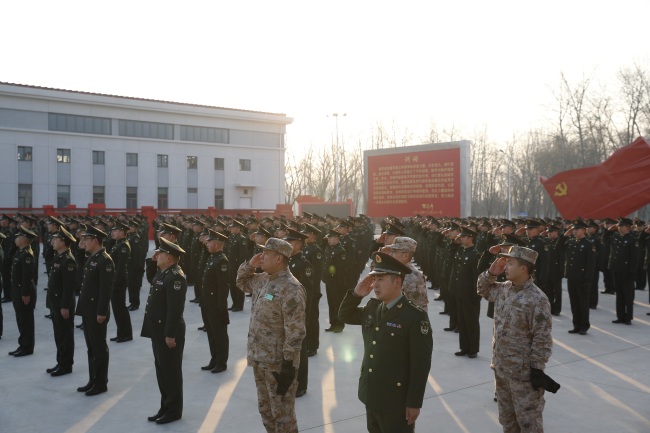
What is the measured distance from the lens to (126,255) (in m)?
11.2

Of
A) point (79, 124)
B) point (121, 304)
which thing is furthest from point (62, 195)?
point (121, 304)

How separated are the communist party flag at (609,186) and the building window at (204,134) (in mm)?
34824

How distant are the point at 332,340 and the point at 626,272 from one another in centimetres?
649

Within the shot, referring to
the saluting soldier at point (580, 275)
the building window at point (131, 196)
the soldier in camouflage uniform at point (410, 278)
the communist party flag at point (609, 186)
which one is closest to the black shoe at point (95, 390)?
the soldier in camouflage uniform at point (410, 278)

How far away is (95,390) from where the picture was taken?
7328mm

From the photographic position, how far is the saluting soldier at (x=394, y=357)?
401cm

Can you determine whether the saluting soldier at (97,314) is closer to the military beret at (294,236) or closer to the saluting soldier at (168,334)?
the saluting soldier at (168,334)

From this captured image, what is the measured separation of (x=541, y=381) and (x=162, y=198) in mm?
45187

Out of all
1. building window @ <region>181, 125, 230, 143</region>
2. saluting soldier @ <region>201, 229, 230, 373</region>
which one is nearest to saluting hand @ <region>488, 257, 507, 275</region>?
saluting soldier @ <region>201, 229, 230, 373</region>

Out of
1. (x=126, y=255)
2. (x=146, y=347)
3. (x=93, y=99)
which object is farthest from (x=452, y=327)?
(x=93, y=99)

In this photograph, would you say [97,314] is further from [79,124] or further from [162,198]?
[162,198]

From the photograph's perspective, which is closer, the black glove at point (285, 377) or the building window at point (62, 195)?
the black glove at point (285, 377)

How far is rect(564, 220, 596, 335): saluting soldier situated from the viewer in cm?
1085

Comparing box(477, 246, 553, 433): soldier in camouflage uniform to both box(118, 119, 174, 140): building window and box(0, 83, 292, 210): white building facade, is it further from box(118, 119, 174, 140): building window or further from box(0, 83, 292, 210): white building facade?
box(118, 119, 174, 140): building window
